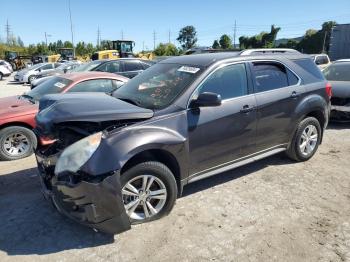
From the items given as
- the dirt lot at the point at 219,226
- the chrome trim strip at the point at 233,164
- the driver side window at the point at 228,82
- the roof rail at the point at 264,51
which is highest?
the roof rail at the point at 264,51

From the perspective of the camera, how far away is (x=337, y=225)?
3674mm

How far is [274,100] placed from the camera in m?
4.71

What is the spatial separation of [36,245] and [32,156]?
122 inches

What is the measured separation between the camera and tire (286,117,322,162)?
5.25 m

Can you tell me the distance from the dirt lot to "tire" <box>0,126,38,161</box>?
982 mm

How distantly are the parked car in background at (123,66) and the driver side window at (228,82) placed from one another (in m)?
7.56

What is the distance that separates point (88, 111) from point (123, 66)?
8.87 m

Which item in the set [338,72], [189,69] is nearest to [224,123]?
[189,69]

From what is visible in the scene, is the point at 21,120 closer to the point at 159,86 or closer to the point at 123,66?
the point at 159,86

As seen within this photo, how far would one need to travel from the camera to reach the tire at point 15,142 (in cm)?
581

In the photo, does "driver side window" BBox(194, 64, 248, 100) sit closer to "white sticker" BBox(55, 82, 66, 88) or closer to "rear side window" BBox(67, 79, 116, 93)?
"rear side window" BBox(67, 79, 116, 93)

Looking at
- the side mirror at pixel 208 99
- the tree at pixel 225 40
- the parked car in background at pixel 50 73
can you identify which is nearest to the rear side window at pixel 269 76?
the side mirror at pixel 208 99

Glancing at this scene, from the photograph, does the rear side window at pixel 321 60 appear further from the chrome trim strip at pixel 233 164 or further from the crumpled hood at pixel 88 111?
the crumpled hood at pixel 88 111

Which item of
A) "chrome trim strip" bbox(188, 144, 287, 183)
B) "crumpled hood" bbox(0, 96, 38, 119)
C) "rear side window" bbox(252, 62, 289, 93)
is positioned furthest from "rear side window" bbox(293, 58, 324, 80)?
"crumpled hood" bbox(0, 96, 38, 119)
